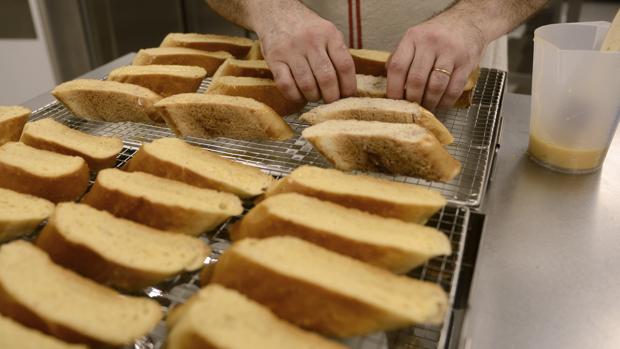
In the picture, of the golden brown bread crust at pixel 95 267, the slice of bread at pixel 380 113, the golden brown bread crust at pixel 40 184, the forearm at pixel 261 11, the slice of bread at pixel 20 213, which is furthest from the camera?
the forearm at pixel 261 11

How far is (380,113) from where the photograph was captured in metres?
1.84

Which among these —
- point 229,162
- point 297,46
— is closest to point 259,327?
point 229,162

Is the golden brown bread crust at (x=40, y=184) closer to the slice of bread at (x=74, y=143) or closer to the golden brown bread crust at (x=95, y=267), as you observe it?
the slice of bread at (x=74, y=143)

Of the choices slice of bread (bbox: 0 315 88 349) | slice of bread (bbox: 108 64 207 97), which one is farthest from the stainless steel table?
slice of bread (bbox: 108 64 207 97)

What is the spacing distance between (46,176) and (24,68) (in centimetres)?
365

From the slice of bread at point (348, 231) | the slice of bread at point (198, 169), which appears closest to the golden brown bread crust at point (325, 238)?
the slice of bread at point (348, 231)

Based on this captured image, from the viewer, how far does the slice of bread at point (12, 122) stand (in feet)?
6.31

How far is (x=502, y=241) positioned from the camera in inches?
59.9

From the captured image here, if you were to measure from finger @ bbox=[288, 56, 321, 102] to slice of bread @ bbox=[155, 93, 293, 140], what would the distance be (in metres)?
0.15

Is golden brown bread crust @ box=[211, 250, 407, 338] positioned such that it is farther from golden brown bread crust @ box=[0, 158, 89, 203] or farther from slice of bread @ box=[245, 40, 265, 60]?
slice of bread @ box=[245, 40, 265, 60]

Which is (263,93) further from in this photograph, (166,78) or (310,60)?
(166,78)

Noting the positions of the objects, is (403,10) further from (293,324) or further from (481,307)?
(293,324)

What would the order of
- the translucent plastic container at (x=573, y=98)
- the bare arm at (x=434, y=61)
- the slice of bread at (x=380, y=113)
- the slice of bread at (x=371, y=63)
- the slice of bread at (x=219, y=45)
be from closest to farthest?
1. the translucent plastic container at (x=573, y=98)
2. the slice of bread at (x=380, y=113)
3. the bare arm at (x=434, y=61)
4. the slice of bread at (x=371, y=63)
5. the slice of bread at (x=219, y=45)

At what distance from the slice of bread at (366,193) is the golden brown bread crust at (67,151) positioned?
1.92ft
